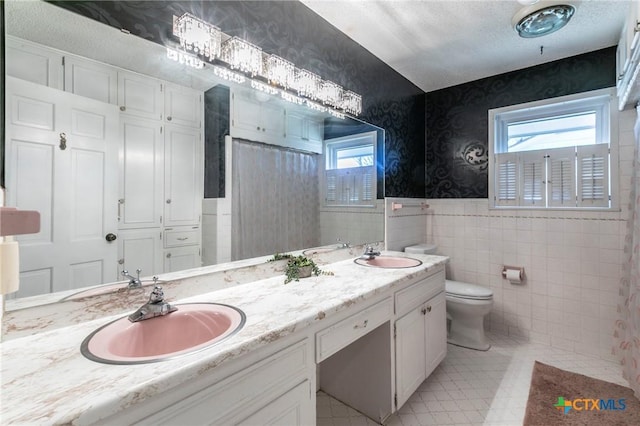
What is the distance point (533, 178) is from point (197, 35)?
108 inches

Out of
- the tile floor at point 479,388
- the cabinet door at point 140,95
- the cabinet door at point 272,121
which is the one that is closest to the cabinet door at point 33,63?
the cabinet door at point 140,95

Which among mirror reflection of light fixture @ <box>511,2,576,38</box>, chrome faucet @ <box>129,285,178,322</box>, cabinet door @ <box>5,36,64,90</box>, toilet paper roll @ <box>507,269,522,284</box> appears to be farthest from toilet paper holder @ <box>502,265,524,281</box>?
cabinet door @ <box>5,36,64,90</box>

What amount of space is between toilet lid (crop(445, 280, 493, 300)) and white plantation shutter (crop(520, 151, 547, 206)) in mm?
891

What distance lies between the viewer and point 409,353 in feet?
5.40

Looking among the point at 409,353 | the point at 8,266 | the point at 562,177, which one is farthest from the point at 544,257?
the point at 8,266

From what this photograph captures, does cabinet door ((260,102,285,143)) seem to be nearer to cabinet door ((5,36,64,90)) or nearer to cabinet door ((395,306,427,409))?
cabinet door ((5,36,64,90))

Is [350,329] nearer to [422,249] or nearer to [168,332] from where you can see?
[168,332]

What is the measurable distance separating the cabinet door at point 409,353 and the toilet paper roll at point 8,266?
4.87ft

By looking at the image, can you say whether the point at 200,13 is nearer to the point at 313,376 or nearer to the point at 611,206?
the point at 313,376

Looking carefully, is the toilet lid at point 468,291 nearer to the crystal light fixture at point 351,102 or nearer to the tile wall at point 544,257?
the tile wall at point 544,257

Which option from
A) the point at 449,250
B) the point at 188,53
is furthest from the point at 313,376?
the point at 449,250

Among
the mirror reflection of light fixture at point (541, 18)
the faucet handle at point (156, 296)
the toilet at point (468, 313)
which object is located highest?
the mirror reflection of light fixture at point (541, 18)

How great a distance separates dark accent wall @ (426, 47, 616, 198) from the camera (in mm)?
2297

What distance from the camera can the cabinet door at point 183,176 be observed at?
1.23 m
